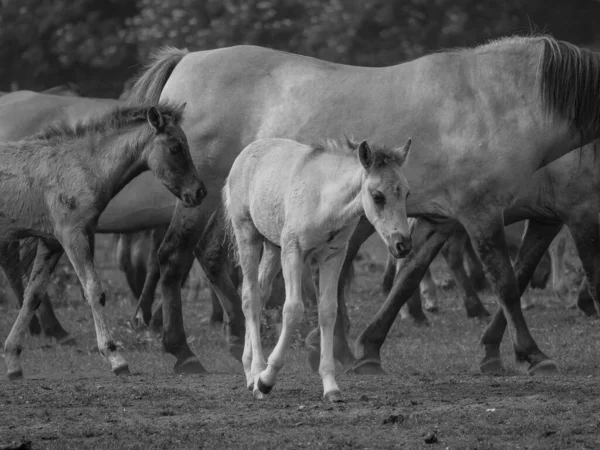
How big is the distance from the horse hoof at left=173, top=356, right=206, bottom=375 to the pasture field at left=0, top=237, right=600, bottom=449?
0.44 feet

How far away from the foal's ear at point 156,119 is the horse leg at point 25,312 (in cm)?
121

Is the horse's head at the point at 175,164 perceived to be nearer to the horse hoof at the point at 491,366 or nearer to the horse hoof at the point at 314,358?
the horse hoof at the point at 314,358

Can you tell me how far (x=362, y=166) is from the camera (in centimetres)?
721

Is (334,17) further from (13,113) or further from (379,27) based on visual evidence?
(13,113)

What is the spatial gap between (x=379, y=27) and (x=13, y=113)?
45.1 ft

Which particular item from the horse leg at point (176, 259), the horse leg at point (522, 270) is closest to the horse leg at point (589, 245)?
the horse leg at point (522, 270)

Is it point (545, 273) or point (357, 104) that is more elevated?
point (357, 104)

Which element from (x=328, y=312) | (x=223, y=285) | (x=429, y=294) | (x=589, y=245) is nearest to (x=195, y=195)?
(x=223, y=285)

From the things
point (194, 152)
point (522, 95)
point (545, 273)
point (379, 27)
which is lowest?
point (545, 273)

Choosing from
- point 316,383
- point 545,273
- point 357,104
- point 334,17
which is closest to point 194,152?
point 357,104

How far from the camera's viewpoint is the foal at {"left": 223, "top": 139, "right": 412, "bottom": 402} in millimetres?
7027

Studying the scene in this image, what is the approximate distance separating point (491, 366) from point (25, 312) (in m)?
3.50

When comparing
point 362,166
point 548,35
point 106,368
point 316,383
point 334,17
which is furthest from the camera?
point 334,17

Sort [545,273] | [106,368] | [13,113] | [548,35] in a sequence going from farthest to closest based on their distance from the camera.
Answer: [545,273]
[13,113]
[106,368]
[548,35]
